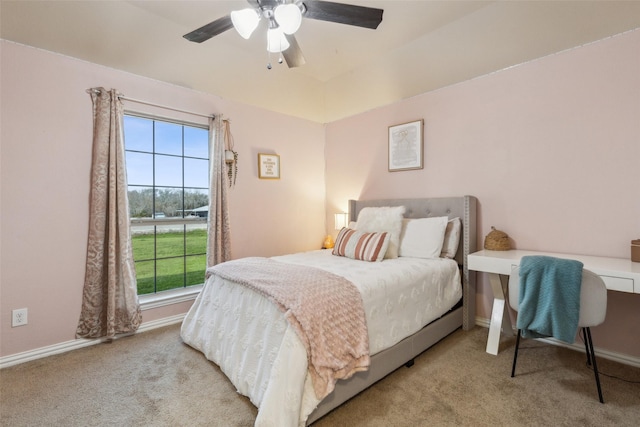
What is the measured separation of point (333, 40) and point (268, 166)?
5.05 feet

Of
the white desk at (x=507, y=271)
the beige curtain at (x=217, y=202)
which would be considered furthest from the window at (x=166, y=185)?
the white desk at (x=507, y=271)

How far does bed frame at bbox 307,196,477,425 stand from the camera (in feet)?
5.32

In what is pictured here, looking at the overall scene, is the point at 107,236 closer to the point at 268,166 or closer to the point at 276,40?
the point at 268,166

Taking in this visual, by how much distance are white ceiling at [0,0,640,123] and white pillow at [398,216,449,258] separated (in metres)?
1.44

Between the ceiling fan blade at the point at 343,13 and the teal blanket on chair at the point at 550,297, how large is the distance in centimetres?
170

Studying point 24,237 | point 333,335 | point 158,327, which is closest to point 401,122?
→ point 333,335

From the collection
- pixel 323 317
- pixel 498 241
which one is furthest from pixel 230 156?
pixel 498 241

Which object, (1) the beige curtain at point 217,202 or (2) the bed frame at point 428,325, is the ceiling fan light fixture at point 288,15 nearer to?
(1) the beige curtain at point 217,202

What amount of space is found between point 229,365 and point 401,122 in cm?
292

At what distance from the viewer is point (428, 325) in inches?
88.4

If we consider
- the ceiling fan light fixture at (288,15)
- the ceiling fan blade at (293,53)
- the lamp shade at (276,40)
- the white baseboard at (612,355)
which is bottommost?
the white baseboard at (612,355)

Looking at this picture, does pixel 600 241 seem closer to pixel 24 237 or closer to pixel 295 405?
pixel 295 405

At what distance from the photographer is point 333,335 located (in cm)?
153

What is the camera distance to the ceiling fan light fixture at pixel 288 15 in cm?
152
